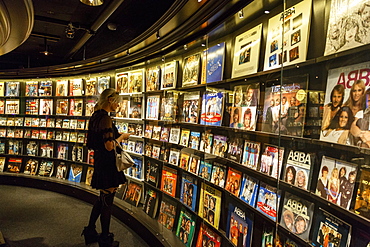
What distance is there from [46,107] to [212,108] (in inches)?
184

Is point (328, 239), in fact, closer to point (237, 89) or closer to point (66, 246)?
point (237, 89)

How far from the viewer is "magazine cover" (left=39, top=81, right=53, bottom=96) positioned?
5.65 metres

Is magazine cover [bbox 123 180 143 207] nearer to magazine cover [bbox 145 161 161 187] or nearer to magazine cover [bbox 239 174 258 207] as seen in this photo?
magazine cover [bbox 145 161 161 187]

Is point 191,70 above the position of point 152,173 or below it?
above

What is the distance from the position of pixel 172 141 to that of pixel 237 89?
1.26 meters

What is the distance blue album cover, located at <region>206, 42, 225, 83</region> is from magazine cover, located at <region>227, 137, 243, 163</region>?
58 centimetres

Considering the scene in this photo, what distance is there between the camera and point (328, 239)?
4.20 feet

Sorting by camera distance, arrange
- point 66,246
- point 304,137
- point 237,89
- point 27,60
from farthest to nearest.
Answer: point 27,60
point 66,246
point 237,89
point 304,137

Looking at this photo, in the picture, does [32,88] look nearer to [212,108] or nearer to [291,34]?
[212,108]

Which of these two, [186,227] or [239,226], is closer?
[239,226]

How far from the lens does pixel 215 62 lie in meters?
2.40

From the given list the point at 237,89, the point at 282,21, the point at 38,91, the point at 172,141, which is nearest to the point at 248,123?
the point at 237,89

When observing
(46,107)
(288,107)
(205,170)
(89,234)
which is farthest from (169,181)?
(46,107)

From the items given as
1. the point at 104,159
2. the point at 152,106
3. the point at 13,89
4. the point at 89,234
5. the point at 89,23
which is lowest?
the point at 89,234
